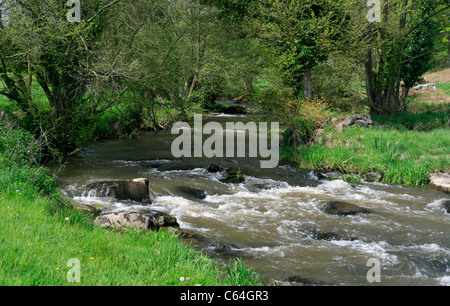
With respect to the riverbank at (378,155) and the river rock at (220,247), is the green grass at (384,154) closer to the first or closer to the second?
the riverbank at (378,155)

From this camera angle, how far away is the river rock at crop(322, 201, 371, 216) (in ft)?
31.4

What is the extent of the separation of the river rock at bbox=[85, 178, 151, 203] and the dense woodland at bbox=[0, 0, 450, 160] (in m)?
1.37

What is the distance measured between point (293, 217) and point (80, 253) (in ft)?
19.0

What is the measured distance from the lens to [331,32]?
52.3ft

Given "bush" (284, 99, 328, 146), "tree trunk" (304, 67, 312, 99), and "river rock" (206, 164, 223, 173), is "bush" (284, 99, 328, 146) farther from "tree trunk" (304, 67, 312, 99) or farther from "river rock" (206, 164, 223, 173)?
"river rock" (206, 164, 223, 173)

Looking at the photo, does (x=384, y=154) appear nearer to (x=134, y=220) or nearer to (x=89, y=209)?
(x=134, y=220)

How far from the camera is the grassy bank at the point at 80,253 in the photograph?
4020 mm

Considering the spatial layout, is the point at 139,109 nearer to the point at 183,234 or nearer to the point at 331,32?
the point at 331,32

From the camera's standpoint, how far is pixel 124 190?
34.1ft

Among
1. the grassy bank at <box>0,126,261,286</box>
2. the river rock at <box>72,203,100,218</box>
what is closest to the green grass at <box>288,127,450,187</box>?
the river rock at <box>72,203,100,218</box>

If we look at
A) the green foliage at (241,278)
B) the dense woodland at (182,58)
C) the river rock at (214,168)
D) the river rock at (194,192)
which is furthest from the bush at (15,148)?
the river rock at (214,168)

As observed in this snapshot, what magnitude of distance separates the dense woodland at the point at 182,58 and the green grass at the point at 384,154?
5.06 feet

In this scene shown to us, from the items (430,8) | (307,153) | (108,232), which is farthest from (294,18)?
(108,232)

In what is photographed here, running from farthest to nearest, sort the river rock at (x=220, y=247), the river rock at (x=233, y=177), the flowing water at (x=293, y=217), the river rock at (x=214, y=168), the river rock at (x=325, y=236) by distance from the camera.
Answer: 1. the river rock at (x=214, y=168)
2. the river rock at (x=233, y=177)
3. the river rock at (x=325, y=236)
4. the river rock at (x=220, y=247)
5. the flowing water at (x=293, y=217)
